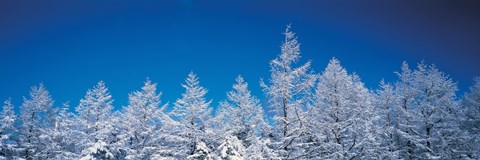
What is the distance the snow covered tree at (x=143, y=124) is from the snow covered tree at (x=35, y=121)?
726 cm

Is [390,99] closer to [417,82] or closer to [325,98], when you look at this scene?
[417,82]

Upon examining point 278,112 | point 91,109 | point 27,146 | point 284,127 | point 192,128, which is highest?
point 91,109

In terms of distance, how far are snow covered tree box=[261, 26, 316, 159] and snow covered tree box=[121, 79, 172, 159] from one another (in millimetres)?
8988

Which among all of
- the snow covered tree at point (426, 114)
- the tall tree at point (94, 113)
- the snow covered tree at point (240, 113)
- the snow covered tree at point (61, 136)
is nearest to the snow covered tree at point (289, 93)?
the snow covered tree at point (240, 113)

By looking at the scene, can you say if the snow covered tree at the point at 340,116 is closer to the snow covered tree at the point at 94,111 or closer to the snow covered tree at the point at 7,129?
the snow covered tree at the point at 94,111

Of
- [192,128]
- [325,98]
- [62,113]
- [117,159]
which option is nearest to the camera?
[325,98]

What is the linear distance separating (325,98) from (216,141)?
697 centimetres

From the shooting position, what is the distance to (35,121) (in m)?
26.4

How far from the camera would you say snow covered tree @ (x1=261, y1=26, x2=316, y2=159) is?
15102mm

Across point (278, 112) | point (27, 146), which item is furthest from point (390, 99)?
point (27, 146)

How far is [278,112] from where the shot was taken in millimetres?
16422

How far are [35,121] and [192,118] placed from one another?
14550 millimetres

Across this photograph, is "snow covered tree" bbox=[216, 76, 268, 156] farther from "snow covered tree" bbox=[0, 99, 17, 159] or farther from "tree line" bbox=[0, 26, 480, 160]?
"snow covered tree" bbox=[0, 99, 17, 159]

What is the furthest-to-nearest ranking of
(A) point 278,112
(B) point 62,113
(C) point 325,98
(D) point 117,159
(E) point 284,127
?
(B) point 62,113 < (D) point 117,159 < (C) point 325,98 < (A) point 278,112 < (E) point 284,127
